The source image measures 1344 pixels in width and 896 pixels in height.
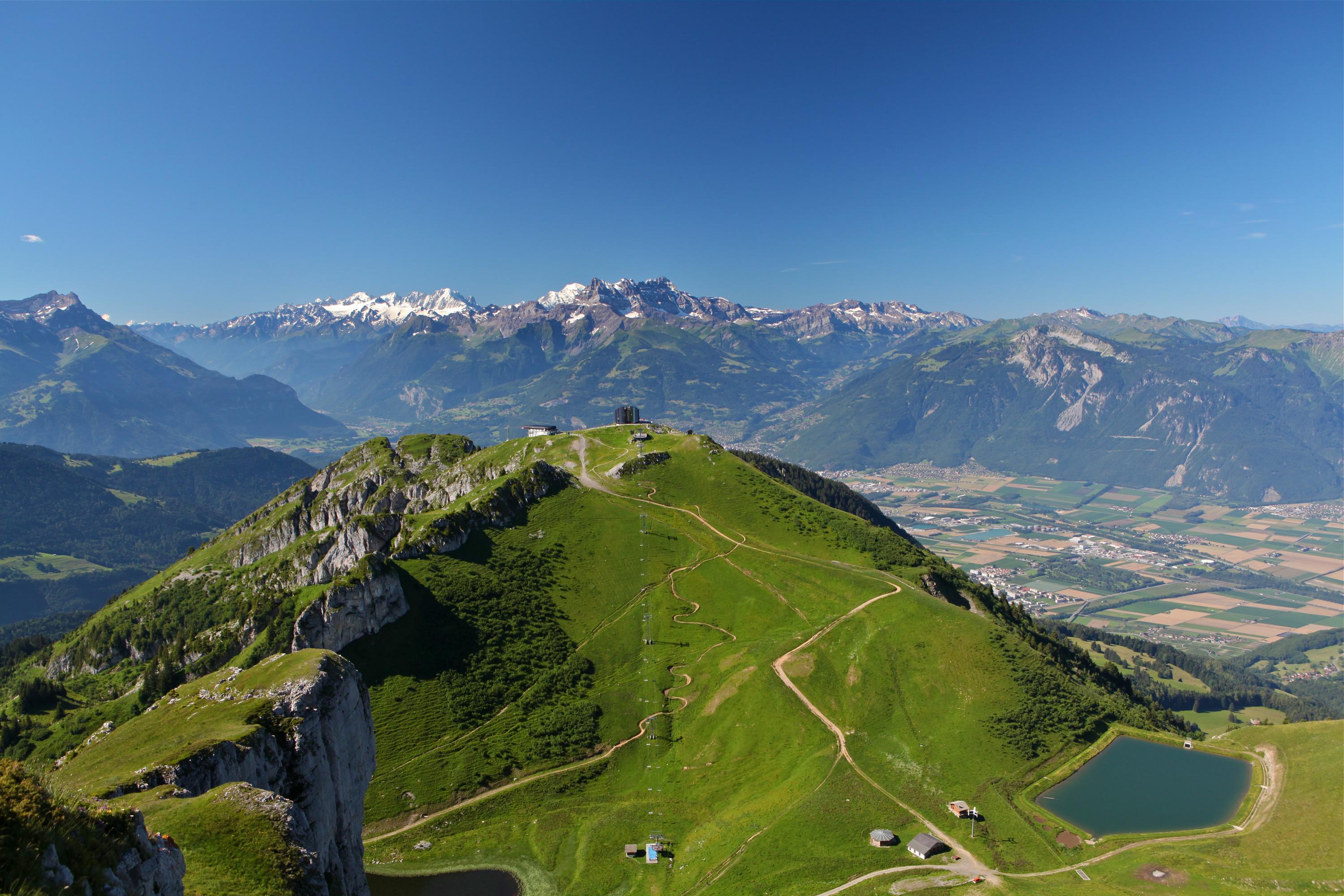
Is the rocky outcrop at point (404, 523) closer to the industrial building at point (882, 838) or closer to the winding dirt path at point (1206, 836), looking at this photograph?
the industrial building at point (882, 838)

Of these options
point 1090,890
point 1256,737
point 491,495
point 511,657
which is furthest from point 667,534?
point 1256,737

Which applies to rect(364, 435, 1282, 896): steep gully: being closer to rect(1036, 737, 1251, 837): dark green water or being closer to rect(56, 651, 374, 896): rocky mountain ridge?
rect(1036, 737, 1251, 837): dark green water

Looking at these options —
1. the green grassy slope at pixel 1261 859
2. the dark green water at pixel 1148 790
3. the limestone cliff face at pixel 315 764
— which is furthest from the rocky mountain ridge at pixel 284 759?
the dark green water at pixel 1148 790

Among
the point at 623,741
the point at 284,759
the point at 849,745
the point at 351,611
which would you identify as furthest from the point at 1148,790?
the point at 351,611

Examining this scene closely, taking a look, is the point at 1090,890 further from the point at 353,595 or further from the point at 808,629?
the point at 353,595

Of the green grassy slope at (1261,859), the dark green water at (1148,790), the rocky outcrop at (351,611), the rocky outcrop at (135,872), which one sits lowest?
the dark green water at (1148,790)

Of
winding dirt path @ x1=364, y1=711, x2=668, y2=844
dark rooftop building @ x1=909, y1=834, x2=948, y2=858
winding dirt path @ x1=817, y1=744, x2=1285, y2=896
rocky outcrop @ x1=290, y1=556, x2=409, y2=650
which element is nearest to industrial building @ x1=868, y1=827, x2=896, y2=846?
dark rooftop building @ x1=909, y1=834, x2=948, y2=858

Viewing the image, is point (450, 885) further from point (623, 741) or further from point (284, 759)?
point (284, 759)
